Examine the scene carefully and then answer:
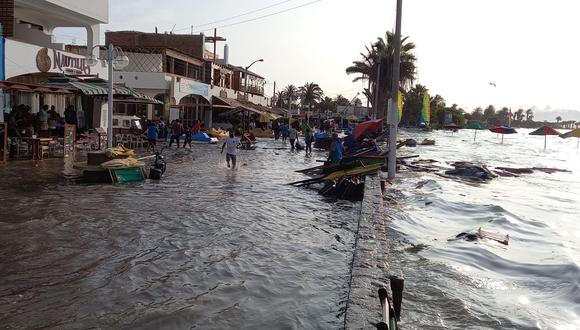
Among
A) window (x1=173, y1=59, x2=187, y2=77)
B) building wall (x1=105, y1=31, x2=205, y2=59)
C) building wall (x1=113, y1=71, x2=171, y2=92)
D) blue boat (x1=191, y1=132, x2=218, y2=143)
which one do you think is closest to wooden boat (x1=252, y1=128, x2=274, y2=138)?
window (x1=173, y1=59, x2=187, y2=77)

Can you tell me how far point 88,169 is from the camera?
11969 mm

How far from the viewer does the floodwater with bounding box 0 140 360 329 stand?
4641mm

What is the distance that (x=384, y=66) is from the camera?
5525 cm

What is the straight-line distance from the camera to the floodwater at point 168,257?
4.64m

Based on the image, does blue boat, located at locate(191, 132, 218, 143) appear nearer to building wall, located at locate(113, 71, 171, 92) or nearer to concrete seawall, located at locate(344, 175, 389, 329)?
building wall, located at locate(113, 71, 171, 92)

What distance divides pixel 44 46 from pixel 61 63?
2.76 meters

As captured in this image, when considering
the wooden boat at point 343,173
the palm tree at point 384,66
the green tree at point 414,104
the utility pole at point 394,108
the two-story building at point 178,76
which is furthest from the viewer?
the green tree at point 414,104

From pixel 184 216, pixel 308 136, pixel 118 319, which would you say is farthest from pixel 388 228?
pixel 308 136

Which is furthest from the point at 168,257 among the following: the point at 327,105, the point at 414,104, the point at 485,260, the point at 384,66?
the point at 327,105

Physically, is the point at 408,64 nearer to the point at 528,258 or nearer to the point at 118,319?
the point at 528,258

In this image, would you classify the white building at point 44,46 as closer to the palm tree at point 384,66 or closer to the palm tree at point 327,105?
the palm tree at point 384,66

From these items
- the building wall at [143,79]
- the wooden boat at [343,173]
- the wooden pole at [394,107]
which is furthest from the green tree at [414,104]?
the wooden boat at [343,173]

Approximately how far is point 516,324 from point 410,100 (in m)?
92.1

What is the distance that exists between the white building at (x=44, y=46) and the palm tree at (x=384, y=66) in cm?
3474
